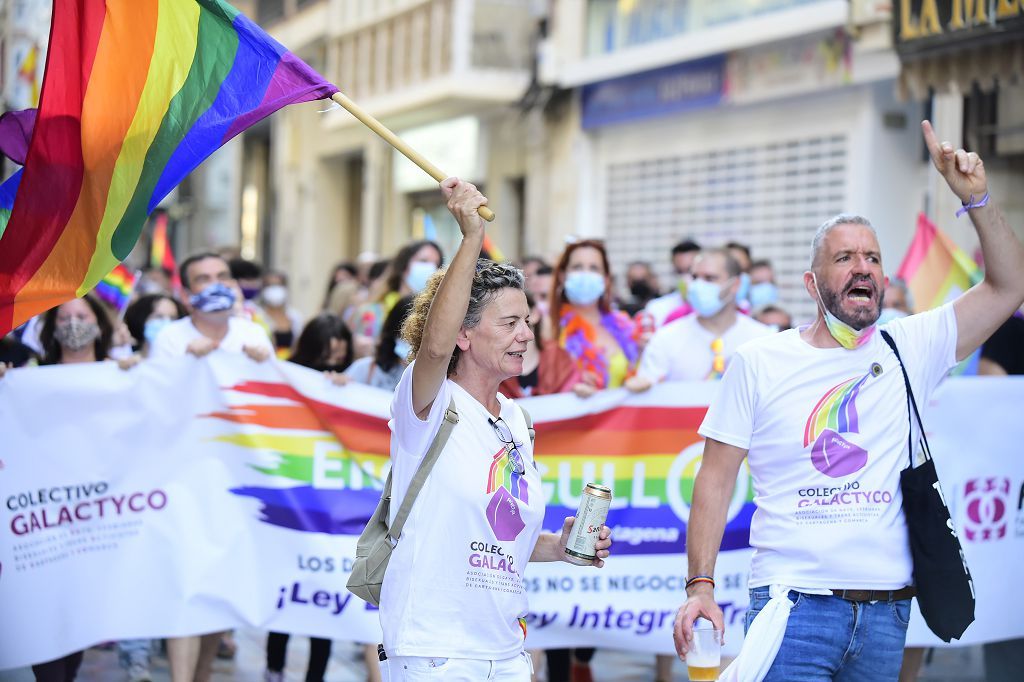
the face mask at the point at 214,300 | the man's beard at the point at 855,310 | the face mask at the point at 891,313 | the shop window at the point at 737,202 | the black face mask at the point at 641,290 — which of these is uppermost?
the shop window at the point at 737,202

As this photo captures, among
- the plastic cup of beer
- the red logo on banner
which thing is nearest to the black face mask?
the red logo on banner

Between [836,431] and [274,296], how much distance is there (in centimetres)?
879

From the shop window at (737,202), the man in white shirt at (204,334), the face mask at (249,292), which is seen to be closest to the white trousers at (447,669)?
the man in white shirt at (204,334)

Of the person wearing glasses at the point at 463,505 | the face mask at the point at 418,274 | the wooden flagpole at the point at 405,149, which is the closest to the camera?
the wooden flagpole at the point at 405,149

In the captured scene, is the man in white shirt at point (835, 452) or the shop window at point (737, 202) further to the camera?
the shop window at point (737, 202)

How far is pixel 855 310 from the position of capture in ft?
14.5

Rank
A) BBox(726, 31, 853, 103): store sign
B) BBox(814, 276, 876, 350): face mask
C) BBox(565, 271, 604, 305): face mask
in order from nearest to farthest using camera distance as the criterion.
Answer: BBox(814, 276, 876, 350): face mask
BBox(565, 271, 604, 305): face mask
BBox(726, 31, 853, 103): store sign

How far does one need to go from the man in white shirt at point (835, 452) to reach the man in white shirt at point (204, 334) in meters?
3.09

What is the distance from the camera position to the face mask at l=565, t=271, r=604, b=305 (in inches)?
316

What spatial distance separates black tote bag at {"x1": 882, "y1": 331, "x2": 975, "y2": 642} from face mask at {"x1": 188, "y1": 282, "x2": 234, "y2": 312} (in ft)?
13.4

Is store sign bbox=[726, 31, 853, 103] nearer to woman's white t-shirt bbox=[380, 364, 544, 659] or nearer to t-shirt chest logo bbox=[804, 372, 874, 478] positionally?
t-shirt chest logo bbox=[804, 372, 874, 478]

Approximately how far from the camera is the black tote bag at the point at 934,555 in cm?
433

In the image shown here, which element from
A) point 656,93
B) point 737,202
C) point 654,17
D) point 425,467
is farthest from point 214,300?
point 654,17

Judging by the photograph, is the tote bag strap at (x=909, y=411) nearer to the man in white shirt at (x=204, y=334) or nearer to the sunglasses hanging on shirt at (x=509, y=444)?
the sunglasses hanging on shirt at (x=509, y=444)
